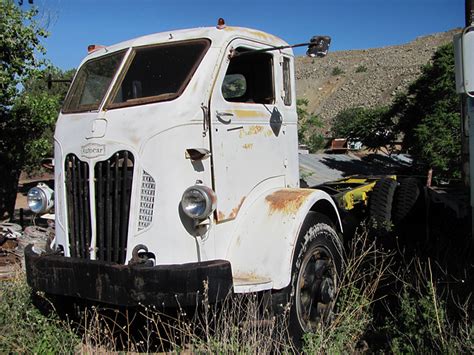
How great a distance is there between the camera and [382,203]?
604 centimetres

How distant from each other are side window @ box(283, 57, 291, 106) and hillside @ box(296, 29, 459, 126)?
42.9m

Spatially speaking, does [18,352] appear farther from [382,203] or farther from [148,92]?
[382,203]

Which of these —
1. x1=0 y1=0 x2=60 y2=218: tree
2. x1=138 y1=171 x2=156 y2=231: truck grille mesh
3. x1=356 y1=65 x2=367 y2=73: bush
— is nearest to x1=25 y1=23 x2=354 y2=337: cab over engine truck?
x1=138 y1=171 x2=156 y2=231: truck grille mesh

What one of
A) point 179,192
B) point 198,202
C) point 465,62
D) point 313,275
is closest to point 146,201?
point 179,192

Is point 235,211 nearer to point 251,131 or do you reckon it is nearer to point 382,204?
point 251,131

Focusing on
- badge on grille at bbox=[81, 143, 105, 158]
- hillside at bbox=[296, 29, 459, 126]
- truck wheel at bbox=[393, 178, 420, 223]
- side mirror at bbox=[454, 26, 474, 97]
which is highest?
hillside at bbox=[296, 29, 459, 126]

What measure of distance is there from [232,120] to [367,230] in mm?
2374

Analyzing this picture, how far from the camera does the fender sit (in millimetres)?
3795

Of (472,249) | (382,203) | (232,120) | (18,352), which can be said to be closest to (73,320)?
(18,352)

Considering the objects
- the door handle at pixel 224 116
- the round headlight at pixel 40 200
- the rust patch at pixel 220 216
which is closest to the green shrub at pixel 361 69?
the door handle at pixel 224 116

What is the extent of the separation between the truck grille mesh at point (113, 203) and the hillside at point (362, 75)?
4443 cm

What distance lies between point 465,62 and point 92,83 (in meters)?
3.13

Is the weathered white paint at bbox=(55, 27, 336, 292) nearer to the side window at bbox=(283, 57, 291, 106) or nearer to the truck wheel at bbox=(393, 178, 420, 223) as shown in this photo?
the side window at bbox=(283, 57, 291, 106)

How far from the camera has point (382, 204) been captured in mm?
6035
